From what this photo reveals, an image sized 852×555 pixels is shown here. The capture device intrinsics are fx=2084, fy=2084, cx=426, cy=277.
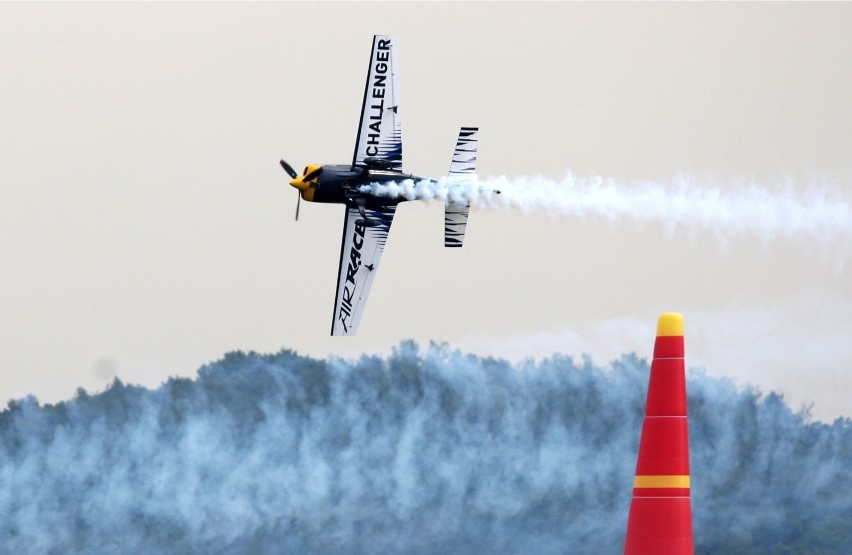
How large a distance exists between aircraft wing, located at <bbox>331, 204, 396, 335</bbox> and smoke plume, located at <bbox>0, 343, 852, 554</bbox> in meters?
6.33

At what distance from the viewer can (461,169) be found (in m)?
39.4

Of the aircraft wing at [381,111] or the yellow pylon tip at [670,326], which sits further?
the aircraft wing at [381,111]

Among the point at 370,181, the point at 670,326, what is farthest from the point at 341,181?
the point at 670,326

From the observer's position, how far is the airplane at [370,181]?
3984 centimetres

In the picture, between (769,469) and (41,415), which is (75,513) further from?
(769,469)

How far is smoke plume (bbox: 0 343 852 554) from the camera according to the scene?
45.2 metres

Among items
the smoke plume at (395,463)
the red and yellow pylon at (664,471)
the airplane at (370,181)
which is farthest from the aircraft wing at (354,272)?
the red and yellow pylon at (664,471)

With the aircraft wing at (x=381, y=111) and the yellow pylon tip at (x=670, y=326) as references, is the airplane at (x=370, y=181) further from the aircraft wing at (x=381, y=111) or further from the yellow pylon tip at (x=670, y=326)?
the yellow pylon tip at (x=670, y=326)

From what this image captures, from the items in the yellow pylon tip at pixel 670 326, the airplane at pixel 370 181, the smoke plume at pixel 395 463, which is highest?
the airplane at pixel 370 181

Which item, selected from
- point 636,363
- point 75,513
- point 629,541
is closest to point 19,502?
point 75,513

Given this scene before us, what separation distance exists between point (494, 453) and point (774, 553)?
705cm

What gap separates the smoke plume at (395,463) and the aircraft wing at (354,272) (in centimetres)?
633

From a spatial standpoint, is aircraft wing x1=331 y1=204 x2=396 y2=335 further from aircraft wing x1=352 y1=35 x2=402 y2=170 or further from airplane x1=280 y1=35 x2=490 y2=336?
aircraft wing x1=352 y1=35 x2=402 y2=170

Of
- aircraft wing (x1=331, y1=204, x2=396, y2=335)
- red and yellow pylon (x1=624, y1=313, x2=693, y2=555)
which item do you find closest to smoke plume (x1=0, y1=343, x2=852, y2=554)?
aircraft wing (x1=331, y1=204, x2=396, y2=335)
